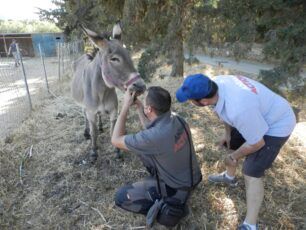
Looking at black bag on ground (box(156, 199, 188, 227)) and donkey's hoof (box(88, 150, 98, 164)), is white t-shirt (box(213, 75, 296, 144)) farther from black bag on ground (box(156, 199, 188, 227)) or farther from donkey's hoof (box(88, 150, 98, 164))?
donkey's hoof (box(88, 150, 98, 164))

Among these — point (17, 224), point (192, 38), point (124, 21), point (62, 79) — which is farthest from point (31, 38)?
point (17, 224)

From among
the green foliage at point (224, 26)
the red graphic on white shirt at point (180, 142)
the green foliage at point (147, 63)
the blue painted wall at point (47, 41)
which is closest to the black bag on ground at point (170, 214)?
the red graphic on white shirt at point (180, 142)

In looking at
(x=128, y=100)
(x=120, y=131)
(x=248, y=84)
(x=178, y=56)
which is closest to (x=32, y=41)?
(x=178, y=56)

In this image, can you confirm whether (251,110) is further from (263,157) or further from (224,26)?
(224,26)

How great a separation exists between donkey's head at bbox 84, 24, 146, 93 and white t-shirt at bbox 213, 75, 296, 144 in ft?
4.46

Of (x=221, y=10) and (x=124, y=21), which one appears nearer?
(x=221, y=10)

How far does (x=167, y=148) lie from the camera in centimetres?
305

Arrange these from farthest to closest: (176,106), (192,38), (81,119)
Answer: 1. (176,106)
2. (81,119)
3. (192,38)

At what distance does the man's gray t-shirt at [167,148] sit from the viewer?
3.01 metres

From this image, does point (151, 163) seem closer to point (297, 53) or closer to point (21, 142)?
point (297, 53)

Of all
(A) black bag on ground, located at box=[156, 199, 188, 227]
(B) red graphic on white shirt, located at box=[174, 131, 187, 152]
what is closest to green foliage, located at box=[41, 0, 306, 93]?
(B) red graphic on white shirt, located at box=[174, 131, 187, 152]

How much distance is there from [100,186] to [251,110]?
8.00 ft

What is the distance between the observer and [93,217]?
151 inches

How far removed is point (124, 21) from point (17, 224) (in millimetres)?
5020
